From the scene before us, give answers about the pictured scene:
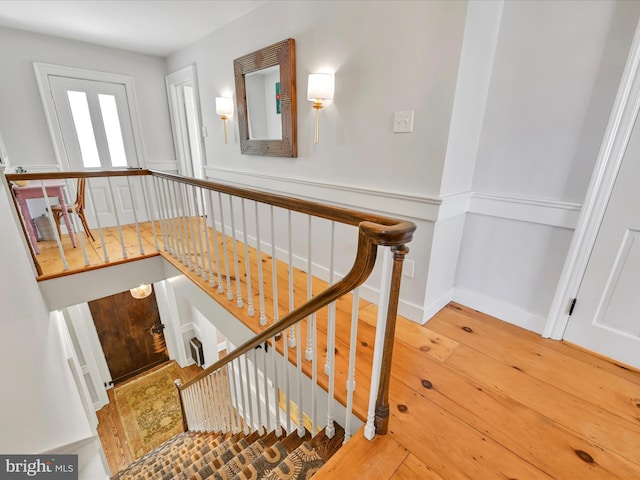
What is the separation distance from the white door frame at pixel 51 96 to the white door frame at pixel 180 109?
46 centimetres

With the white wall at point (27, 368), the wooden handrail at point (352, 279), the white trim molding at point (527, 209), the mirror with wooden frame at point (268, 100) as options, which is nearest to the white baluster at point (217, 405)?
the white wall at point (27, 368)

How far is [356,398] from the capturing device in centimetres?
133

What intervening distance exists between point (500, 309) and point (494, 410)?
869 mm

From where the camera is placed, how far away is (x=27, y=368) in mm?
1726

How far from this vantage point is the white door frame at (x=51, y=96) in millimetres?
3377

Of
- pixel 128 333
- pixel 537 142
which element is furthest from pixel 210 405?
pixel 128 333

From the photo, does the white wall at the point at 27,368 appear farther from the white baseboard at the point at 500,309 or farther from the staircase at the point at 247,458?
the white baseboard at the point at 500,309

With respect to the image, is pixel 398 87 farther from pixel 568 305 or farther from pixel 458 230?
pixel 568 305

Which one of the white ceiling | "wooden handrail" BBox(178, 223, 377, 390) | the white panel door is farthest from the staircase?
the white ceiling

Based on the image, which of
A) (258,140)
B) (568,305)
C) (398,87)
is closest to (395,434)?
(568,305)

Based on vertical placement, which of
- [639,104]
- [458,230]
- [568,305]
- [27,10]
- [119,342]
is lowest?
[119,342]

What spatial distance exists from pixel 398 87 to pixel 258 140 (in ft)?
5.13

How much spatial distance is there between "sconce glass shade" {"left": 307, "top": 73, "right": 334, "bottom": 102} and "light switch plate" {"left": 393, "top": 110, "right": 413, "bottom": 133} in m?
0.56

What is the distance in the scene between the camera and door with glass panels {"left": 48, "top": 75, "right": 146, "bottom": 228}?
3.60 metres
